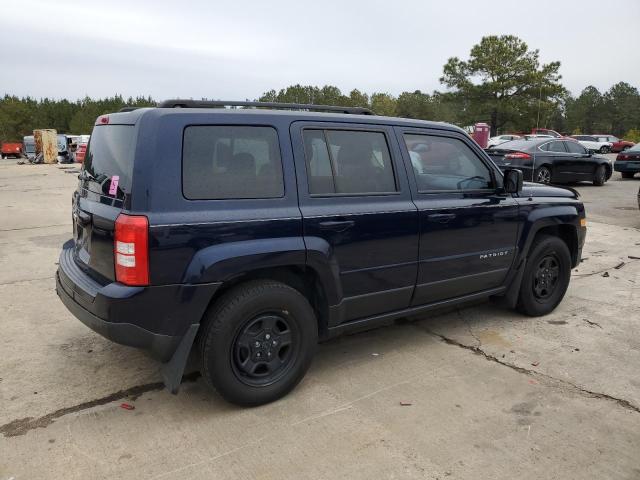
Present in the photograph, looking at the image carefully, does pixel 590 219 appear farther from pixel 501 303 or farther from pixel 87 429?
pixel 87 429

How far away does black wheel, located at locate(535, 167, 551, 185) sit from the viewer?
14.5 metres

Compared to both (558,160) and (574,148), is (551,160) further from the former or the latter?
(574,148)

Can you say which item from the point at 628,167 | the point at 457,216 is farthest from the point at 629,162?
the point at 457,216

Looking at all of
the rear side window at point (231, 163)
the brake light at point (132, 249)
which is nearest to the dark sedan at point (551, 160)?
the rear side window at point (231, 163)

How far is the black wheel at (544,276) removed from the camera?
15.5 ft

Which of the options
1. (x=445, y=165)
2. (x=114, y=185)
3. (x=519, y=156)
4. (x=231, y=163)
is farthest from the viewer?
(x=519, y=156)

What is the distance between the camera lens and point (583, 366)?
3861 millimetres

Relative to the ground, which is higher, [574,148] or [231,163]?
[574,148]

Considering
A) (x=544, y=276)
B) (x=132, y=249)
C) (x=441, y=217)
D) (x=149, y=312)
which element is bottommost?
(x=544, y=276)

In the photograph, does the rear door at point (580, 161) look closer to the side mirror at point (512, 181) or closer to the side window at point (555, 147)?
the side window at point (555, 147)

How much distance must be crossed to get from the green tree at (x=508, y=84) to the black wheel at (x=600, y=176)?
124 feet

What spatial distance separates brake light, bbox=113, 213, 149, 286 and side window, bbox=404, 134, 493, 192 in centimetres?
205

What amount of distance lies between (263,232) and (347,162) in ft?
2.84

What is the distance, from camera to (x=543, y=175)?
14594 mm
